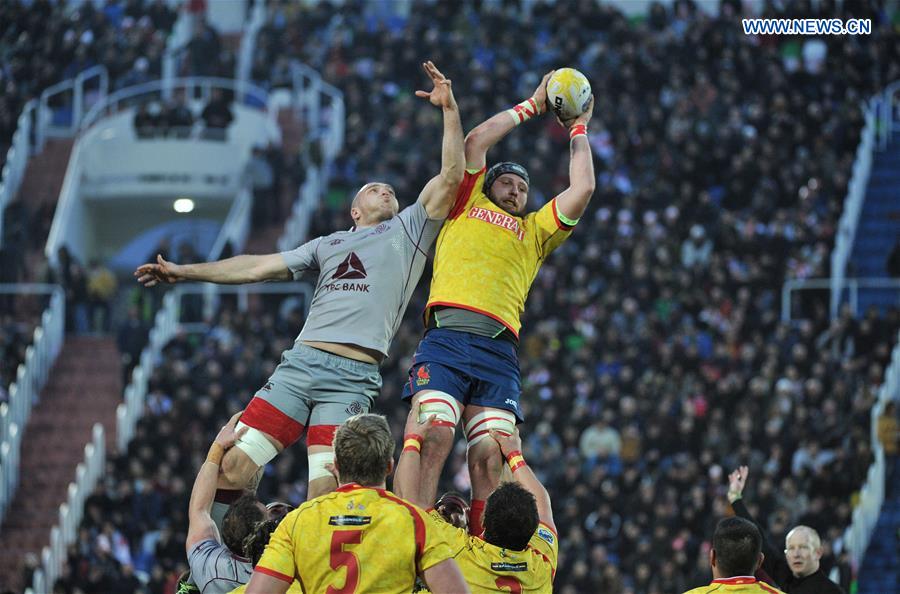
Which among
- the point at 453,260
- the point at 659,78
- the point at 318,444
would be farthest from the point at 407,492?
the point at 659,78

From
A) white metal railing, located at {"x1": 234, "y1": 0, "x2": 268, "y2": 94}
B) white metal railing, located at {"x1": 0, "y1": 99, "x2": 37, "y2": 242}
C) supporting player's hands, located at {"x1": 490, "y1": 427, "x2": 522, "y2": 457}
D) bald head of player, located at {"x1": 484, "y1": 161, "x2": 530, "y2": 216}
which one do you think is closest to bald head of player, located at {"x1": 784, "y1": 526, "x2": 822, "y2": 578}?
supporting player's hands, located at {"x1": 490, "y1": 427, "x2": 522, "y2": 457}

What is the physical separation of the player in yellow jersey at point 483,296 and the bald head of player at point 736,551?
5.63 ft

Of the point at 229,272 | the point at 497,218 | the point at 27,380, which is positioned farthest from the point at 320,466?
the point at 27,380

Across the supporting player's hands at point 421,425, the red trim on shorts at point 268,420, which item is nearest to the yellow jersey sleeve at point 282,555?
the supporting player's hands at point 421,425

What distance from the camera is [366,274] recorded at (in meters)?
9.40

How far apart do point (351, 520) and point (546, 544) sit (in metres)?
1.59

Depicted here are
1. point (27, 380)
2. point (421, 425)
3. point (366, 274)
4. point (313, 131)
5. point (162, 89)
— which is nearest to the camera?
point (421, 425)

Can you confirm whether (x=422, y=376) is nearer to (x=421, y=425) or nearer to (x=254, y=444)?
(x=421, y=425)

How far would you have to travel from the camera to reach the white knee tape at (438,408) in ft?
29.3

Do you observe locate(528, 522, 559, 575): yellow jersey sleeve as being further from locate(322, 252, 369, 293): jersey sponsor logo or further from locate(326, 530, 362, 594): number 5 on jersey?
locate(322, 252, 369, 293): jersey sponsor logo

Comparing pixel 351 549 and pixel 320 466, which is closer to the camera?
pixel 351 549

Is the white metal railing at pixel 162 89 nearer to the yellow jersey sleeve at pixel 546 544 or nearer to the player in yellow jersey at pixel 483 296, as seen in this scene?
the player in yellow jersey at pixel 483 296

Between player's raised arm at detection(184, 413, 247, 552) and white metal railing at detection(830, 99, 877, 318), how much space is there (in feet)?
55.0

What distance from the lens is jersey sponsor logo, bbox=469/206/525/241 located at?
939cm
